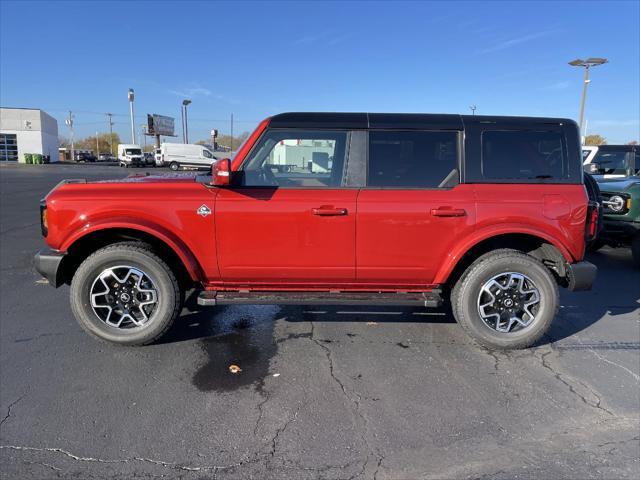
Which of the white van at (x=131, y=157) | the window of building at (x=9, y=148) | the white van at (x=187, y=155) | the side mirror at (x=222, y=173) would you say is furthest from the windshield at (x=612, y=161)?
the window of building at (x=9, y=148)

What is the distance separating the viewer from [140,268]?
3.65 m

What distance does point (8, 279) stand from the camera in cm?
566

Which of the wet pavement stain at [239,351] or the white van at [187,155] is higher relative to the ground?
the white van at [187,155]

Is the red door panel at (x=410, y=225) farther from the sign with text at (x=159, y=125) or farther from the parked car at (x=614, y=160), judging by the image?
the sign with text at (x=159, y=125)

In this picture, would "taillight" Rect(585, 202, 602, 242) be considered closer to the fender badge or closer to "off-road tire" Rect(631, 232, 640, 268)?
the fender badge

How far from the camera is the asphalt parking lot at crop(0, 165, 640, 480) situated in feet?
7.96

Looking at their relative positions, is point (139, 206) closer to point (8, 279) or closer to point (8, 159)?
point (8, 279)

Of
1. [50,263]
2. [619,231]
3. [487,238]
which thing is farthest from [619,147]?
[50,263]

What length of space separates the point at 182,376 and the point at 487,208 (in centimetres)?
283

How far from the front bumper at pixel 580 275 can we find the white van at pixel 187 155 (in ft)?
128

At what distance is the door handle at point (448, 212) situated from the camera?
142 inches

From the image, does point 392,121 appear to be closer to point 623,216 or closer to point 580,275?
point 580,275

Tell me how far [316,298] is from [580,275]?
2.27m

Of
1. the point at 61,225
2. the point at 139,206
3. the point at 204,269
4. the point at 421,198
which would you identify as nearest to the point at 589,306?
the point at 421,198
